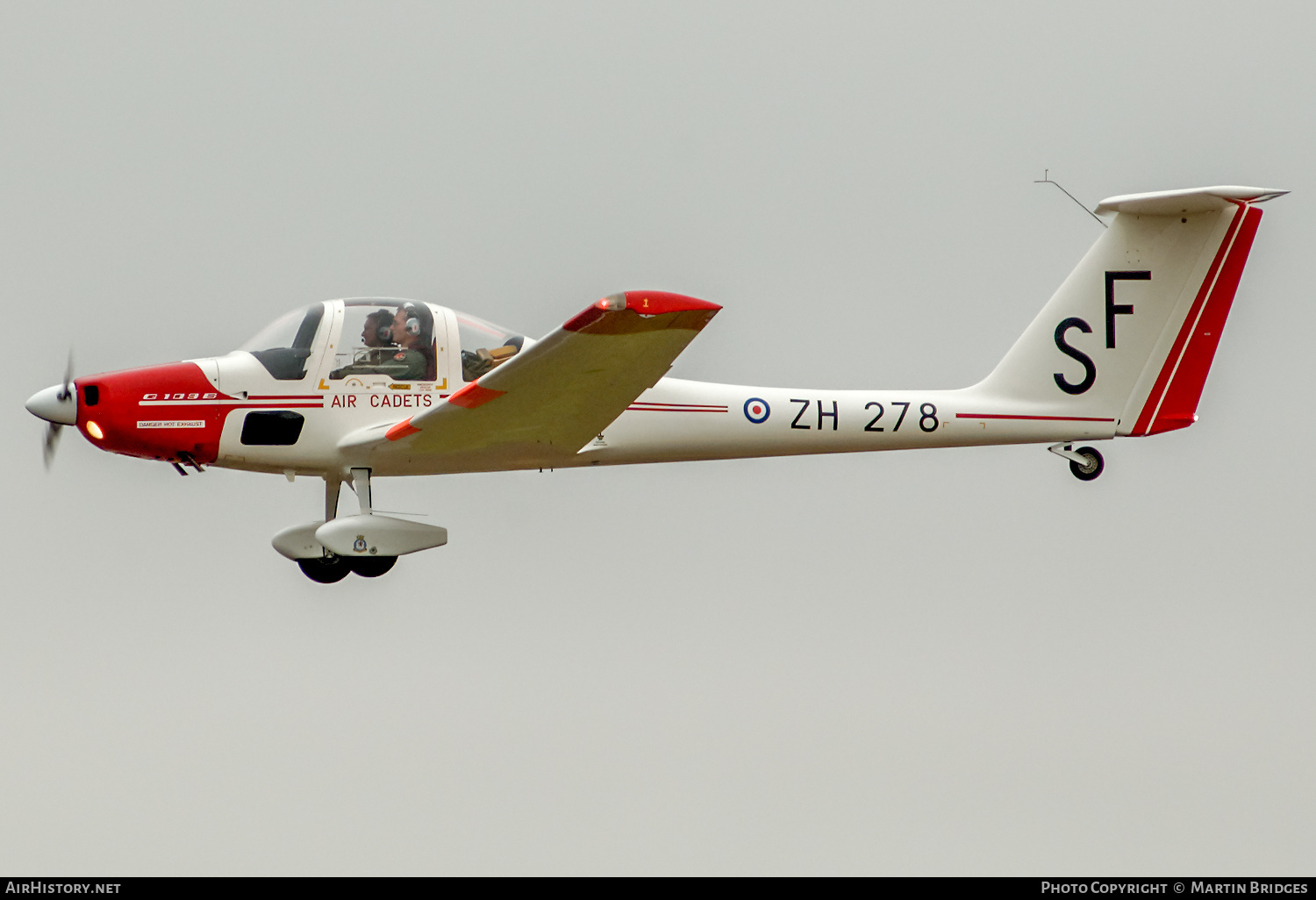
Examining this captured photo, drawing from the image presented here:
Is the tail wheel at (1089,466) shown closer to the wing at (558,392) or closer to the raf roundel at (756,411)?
the raf roundel at (756,411)

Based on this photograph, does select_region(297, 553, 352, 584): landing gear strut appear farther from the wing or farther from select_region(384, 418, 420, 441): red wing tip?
select_region(384, 418, 420, 441): red wing tip

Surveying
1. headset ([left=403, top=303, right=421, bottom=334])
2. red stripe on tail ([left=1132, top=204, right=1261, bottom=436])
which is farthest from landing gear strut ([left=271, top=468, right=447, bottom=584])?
red stripe on tail ([left=1132, top=204, right=1261, bottom=436])

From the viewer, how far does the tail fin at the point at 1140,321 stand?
13609mm

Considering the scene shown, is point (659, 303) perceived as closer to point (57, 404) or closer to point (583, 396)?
point (583, 396)

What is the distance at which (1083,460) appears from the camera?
1362 centimetres

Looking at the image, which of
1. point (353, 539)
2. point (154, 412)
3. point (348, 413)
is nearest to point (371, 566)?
point (353, 539)

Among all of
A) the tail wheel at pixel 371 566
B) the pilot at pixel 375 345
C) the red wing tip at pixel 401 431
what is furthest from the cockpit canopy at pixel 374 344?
the tail wheel at pixel 371 566

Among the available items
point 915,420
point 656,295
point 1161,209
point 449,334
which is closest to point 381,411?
point 449,334

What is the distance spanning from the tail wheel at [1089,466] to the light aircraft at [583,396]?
16mm

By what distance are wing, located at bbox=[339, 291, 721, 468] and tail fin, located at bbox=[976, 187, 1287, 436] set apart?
12.1 ft

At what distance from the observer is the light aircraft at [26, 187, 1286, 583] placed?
1177cm

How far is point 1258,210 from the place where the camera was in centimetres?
1355

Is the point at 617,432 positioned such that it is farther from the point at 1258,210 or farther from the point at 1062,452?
the point at 1258,210

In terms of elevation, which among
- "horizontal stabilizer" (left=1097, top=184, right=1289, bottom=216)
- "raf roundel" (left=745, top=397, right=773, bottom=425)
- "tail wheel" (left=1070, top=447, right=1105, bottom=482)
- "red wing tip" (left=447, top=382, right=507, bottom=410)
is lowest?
"tail wheel" (left=1070, top=447, right=1105, bottom=482)
